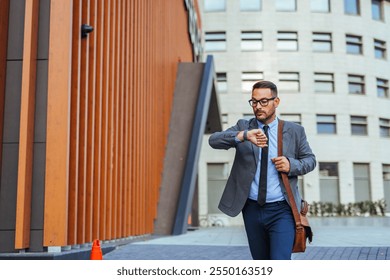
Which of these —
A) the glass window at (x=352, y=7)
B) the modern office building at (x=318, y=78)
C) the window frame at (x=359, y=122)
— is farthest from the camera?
the glass window at (x=352, y=7)

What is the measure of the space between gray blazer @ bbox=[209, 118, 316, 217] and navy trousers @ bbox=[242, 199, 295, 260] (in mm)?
84

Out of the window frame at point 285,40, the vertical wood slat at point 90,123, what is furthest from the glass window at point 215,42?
the vertical wood slat at point 90,123

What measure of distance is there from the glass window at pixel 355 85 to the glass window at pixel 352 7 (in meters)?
4.37

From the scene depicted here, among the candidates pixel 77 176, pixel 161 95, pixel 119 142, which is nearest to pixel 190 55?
pixel 161 95

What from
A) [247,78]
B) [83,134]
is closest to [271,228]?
[83,134]

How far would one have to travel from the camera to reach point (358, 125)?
3666 centimetres

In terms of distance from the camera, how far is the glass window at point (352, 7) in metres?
38.0

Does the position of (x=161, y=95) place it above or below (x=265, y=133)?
above

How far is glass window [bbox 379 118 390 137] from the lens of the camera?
3687 cm

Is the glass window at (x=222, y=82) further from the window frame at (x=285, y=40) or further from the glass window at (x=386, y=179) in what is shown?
the glass window at (x=386, y=179)

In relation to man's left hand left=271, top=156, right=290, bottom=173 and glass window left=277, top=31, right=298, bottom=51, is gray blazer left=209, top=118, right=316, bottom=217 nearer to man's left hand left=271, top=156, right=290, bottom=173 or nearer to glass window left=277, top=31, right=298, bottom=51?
man's left hand left=271, top=156, right=290, bottom=173

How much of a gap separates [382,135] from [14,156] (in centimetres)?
3351
